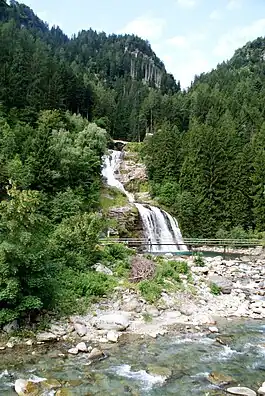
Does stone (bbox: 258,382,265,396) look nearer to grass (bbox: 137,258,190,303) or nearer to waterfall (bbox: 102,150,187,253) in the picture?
grass (bbox: 137,258,190,303)

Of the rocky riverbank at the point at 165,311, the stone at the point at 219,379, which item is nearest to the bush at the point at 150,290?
the rocky riverbank at the point at 165,311

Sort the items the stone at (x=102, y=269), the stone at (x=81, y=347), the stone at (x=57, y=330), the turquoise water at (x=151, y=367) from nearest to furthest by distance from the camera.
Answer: the turquoise water at (x=151, y=367)
the stone at (x=81, y=347)
the stone at (x=57, y=330)
the stone at (x=102, y=269)

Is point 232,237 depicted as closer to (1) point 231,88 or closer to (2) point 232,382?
(2) point 232,382

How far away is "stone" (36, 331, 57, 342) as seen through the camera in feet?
47.9

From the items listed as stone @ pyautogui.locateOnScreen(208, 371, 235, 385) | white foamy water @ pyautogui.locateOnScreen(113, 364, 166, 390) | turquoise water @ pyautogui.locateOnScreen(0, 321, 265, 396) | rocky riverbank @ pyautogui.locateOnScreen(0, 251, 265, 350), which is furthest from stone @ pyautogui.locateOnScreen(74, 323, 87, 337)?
stone @ pyautogui.locateOnScreen(208, 371, 235, 385)

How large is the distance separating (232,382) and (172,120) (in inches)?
2830

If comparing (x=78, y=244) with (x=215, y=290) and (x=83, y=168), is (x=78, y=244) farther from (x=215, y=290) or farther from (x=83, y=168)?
(x=83, y=168)

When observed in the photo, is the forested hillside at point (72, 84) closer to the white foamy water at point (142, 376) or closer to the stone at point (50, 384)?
the white foamy water at point (142, 376)

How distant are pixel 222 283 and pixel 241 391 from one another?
13607 mm

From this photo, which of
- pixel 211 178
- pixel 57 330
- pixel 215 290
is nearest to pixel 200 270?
pixel 215 290

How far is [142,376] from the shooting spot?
39.9 feet

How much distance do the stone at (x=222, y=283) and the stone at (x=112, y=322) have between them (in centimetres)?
766

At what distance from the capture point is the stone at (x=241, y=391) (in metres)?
10.8

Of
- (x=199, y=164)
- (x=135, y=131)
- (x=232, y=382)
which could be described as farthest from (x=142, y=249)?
(x=135, y=131)
